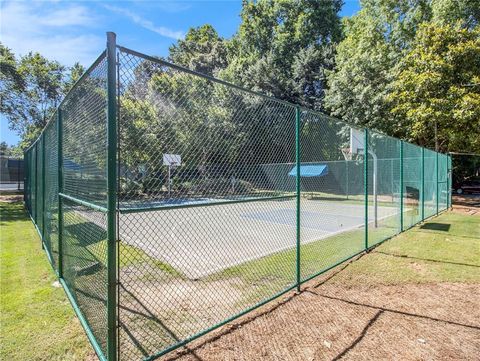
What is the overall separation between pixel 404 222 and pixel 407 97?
7389mm

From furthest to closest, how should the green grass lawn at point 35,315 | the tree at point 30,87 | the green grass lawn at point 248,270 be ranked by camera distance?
the tree at point 30,87
the green grass lawn at point 248,270
the green grass lawn at point 35,315

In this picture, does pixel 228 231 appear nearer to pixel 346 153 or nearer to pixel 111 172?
pixel 346 153

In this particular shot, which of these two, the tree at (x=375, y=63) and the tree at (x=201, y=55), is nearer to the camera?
the tree at (x=375, y=63)

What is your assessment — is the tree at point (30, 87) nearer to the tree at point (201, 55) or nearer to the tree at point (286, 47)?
the tree at point (201, 55)

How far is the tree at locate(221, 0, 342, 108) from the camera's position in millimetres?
20438

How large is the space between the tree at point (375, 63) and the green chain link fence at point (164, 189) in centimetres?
1135

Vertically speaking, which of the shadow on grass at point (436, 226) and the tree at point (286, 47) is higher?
the tree at point (286, 47)

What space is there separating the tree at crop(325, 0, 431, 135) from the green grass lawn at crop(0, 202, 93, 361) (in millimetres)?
14923

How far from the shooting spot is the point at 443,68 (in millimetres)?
12688

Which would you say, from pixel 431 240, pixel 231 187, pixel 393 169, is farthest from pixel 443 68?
pixel 231 187

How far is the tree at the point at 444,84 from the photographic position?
12413mm

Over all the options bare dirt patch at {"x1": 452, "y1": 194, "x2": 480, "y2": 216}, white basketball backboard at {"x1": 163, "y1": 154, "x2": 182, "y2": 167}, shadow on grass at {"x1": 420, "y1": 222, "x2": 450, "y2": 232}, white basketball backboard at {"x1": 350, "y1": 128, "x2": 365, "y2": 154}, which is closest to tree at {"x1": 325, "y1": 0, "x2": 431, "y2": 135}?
bare dirt patch at {"x1": 452, "y1": 194, "x2": 480, "y2": 216}

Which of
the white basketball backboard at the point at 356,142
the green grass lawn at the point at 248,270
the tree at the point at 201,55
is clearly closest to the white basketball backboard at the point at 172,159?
the green grass lawn at the point at 248,270

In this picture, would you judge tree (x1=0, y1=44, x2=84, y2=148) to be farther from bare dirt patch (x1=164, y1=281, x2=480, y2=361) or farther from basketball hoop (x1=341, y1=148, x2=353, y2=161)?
bare dirt patch (x1=164, y1=281, x2=480, y2=361)
